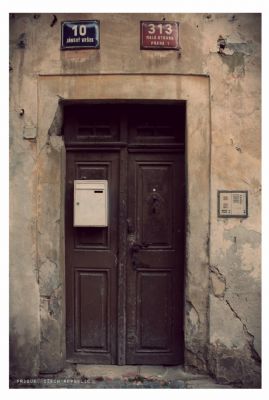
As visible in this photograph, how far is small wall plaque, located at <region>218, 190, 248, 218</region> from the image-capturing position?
400cm

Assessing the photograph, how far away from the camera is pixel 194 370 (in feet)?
13.4

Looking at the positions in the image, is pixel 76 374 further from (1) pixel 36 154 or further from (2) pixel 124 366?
(1) pixel 36 154

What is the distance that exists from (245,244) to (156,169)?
1.11m

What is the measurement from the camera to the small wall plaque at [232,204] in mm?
3998

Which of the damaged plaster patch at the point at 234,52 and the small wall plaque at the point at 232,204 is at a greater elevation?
the damaged plaster patch at the point at 234,52

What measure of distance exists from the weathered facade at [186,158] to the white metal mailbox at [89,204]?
0.58 feet

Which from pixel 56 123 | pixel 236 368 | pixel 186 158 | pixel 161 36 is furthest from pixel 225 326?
pixel 161 36

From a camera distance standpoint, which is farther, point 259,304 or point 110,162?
point 110,162

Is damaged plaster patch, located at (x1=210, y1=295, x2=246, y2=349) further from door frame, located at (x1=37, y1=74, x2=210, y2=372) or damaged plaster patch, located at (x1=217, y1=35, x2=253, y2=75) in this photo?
damaged plaster patch, located at (x1=217, y1=35, x2=253, y2=75)

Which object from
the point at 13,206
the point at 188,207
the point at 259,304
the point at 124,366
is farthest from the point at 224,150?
the point at 124,366

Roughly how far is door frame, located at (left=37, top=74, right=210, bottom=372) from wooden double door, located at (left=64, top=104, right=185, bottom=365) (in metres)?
0.24

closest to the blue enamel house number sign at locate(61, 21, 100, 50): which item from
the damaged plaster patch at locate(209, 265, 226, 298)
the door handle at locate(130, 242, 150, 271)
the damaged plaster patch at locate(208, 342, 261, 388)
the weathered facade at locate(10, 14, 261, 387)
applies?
the weathered facade at locate(10, 14, 261, 387)

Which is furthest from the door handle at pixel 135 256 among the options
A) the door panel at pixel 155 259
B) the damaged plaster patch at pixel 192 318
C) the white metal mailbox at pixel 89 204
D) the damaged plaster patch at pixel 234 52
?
the damaged plaster patch at pixel 234 52

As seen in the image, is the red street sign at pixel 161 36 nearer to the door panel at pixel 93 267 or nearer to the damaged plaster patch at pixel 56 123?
the damaged plaster patch at pixel 56 123
